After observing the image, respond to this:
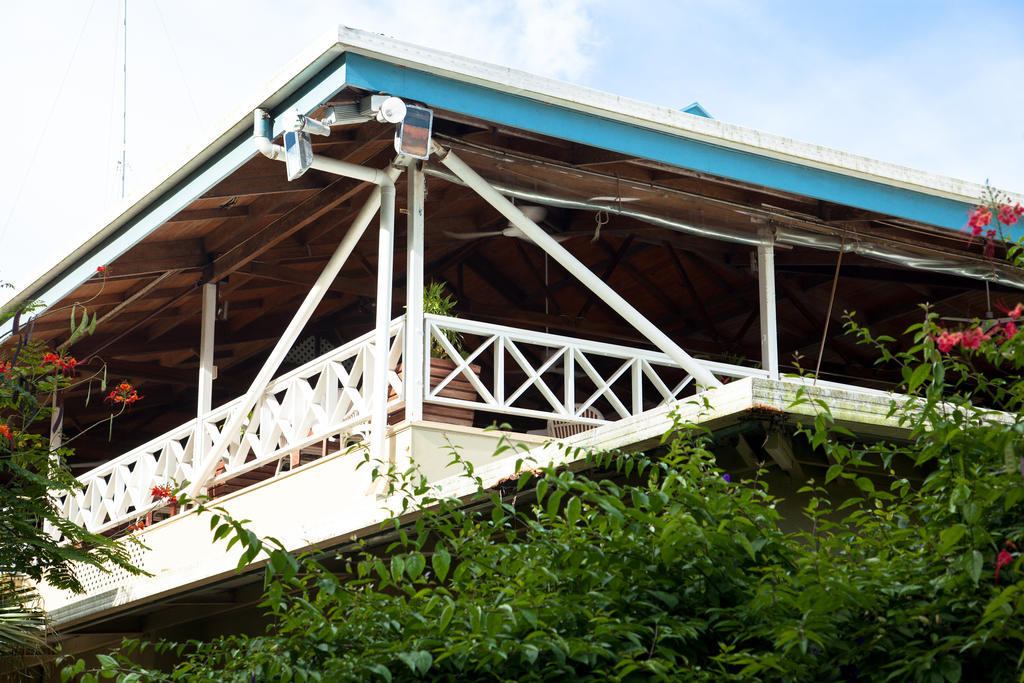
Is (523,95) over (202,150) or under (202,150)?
over

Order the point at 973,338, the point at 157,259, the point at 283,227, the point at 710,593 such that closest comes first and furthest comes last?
the point at 973,338 → the point at 710,593 → the point at 283,227 → the point at 157,259

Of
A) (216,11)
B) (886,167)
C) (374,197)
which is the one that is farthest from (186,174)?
(216,11)

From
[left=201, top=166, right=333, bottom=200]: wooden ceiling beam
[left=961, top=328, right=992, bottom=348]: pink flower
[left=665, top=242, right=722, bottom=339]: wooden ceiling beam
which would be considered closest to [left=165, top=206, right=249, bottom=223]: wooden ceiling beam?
[left=201, top=166, right=333, bottom=200]: wooden ceiling beam

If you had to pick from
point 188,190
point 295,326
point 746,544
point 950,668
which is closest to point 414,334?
Answer: point 295,326

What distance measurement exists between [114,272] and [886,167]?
18.9 feet

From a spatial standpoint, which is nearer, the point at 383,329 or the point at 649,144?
the point at 383,329

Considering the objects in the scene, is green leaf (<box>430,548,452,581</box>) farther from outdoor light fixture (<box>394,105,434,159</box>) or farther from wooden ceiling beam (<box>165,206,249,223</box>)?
wooden ceiling beam (<box>165,206,249,223</box>)

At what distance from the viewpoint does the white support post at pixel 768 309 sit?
8.41 metres

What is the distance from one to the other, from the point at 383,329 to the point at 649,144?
6.75 ft

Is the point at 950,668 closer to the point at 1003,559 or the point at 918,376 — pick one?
the point at 1003,559

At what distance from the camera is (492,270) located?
42.8ft

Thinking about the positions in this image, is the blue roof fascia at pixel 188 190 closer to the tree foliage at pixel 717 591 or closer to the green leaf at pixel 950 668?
the tree foliage at pixel 717 591

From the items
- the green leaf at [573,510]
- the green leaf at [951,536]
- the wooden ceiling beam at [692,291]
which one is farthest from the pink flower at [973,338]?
the wooden ceiling beam at [692,291]

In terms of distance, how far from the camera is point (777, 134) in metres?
8.62
